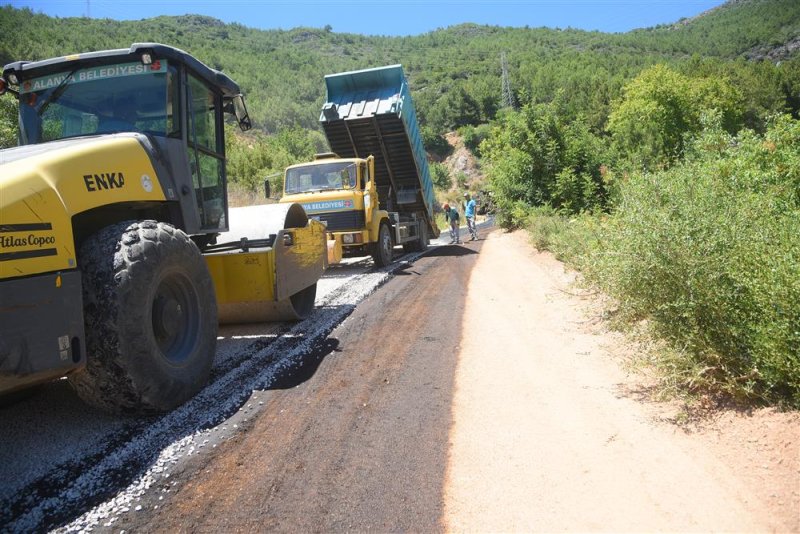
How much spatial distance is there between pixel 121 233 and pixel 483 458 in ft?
8.94

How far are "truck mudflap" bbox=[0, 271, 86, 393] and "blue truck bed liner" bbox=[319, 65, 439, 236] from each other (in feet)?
32.9

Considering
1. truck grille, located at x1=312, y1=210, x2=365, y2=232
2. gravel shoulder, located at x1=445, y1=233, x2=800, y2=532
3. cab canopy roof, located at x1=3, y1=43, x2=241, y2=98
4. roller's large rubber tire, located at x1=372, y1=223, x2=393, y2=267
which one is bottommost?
gravel shoulder, located at x1=445, y1=233, x2=800, y2=532

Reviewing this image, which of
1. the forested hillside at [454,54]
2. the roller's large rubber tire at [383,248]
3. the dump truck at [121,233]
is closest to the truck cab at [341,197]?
the roller's large rubber tire at [383,248]

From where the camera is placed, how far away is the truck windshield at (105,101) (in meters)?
4.28

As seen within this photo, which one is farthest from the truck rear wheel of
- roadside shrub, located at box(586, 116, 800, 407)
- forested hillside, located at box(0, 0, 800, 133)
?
roadside shrub, located at box(586, 116, 800, 407)

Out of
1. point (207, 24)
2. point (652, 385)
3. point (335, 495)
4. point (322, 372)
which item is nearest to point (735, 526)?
point (652, 385)

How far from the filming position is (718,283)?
3400mm

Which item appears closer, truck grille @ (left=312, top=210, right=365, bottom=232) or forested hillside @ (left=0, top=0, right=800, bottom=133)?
truck grille @ (left=312, top=210, right=365, bottom=232)

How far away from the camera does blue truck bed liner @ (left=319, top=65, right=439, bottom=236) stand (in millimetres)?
12227

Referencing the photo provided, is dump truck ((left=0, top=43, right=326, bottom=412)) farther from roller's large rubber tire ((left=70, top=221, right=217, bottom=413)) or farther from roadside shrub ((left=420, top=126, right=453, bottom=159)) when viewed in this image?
roadside shrub ((left=420, top=126, right=453, bottom=159))

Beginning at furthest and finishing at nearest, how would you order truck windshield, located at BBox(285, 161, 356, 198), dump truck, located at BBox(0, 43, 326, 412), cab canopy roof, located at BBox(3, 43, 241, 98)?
truck windshield, located at BBox(285, 161, 356, 198), cab canopy roof, located at BBox(3, 43, 241, 98), dump truck, located at BBox(0, 43, 326, 412)

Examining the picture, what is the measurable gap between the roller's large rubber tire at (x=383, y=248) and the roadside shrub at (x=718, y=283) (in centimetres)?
689

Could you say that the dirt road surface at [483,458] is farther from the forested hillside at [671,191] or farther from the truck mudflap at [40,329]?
the truck mudflap at [40,329]

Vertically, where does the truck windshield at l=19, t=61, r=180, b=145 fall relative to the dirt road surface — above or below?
above
